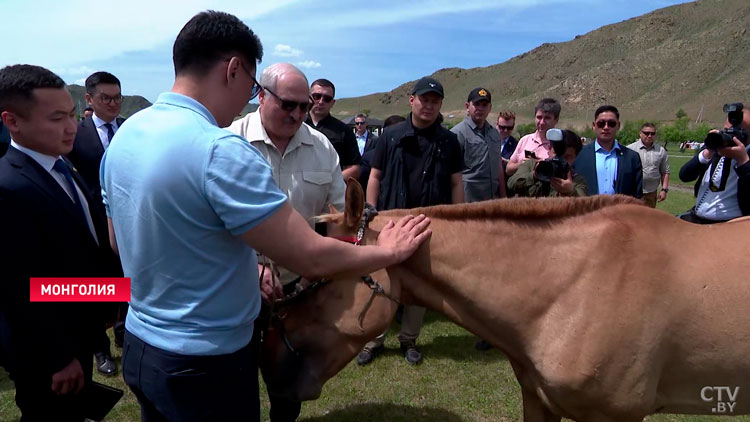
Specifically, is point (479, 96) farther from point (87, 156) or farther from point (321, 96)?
point (87, 156)

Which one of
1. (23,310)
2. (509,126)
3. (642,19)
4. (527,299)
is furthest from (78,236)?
(642,19)

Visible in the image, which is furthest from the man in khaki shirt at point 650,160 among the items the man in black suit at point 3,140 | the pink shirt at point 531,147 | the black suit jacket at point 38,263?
the man in black suit at point 3,140

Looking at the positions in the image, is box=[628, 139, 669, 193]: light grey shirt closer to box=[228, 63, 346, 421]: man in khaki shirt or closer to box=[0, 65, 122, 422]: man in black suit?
box=[228, 63, 346, 421]: man in khaki shirt

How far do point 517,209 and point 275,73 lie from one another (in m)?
1.37

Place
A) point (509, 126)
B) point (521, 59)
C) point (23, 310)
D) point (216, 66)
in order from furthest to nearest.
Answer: point (521, 59) < point (509, 126) < point (23, 310) < point (216, 66)

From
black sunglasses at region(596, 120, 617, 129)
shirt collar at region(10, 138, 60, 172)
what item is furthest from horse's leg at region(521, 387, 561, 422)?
black sunglasses at region(596, 120, 617, 129)

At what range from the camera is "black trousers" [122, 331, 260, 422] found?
1.46 meters

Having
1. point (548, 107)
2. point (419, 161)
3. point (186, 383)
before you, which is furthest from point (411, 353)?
point (186, 383)

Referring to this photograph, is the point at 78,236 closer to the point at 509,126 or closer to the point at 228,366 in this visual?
the point at 228,366

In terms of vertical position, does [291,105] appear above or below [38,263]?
above

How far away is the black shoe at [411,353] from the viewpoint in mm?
4578

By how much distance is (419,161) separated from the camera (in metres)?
4.32

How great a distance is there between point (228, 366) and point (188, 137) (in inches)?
29.2

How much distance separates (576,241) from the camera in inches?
86.7
